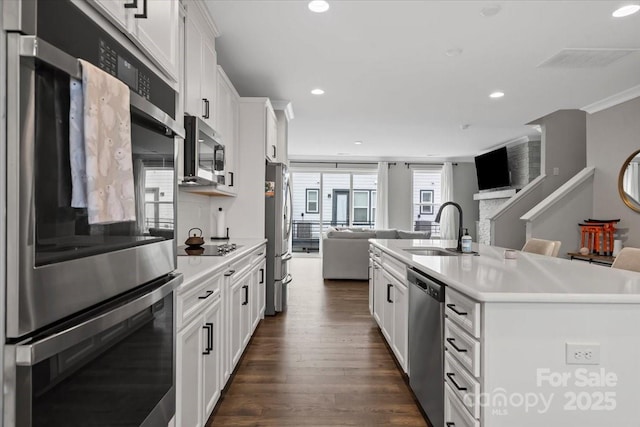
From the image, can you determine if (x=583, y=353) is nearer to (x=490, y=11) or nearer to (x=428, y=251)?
(x=428, y=251)

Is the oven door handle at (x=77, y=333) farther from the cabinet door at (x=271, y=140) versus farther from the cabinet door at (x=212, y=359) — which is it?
the cabinet door at (x=271, y=140)

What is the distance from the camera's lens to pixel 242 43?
3305mm

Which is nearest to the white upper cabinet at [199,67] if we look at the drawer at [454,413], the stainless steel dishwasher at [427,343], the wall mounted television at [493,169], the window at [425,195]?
the stainless steel dishwasher at [427,343]

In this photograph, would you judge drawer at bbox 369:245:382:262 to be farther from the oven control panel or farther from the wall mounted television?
the wall mounted television

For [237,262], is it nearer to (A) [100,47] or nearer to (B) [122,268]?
(B) [122,268]

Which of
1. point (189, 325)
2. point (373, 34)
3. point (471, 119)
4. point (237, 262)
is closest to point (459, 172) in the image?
point (471, 119)

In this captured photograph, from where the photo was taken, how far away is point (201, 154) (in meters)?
2.50

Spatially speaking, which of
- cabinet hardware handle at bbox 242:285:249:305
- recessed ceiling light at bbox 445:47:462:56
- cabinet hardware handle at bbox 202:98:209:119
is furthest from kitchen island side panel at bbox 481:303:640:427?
recessed ceiling light at bbox 445:47:462:56

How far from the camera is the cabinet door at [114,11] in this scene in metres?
0.90

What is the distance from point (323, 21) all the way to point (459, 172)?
822cm

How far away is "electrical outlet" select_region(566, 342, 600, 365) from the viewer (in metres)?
1.36

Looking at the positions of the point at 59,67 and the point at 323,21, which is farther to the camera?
the point at 323,21

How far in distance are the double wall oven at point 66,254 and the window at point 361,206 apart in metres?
9.11

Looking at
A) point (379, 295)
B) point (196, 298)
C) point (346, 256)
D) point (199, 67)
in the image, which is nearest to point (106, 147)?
point (196, 298)
